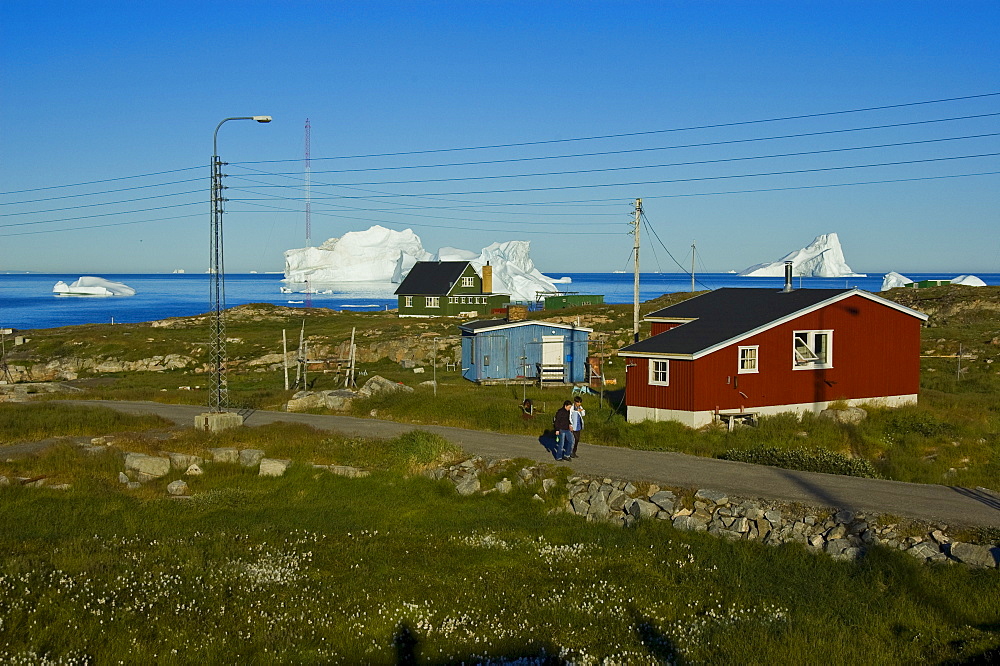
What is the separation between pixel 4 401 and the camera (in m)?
37.2

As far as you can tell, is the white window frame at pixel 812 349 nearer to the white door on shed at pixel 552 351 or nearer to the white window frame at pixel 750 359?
the white window frame at pixel 750 359

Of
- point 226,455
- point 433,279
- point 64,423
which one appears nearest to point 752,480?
point 226,455

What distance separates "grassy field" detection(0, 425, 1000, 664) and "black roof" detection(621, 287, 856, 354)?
10.4 meters

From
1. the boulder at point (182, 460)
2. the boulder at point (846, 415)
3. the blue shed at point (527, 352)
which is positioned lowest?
the boulder at point (182, 460)

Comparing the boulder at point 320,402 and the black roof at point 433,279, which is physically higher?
the black roof at point 433,279

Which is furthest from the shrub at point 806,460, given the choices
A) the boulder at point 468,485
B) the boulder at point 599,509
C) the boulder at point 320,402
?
→ the boulder at point 320,402

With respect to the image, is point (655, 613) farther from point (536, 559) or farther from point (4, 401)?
point (4, 401)

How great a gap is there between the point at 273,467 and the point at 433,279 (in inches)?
2512

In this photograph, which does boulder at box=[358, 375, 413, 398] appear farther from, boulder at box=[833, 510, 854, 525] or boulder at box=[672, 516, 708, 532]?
boulder at box=[833, 510, 854, 525]

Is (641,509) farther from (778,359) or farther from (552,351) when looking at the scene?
(552,351)

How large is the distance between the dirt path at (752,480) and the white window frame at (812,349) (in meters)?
8.29

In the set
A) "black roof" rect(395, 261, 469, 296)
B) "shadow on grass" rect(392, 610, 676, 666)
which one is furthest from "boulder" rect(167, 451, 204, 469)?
"black roof" rect(395, 261, 469, 296)

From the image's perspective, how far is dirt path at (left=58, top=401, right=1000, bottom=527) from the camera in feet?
59.3

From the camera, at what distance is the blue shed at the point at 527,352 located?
4228 cm
